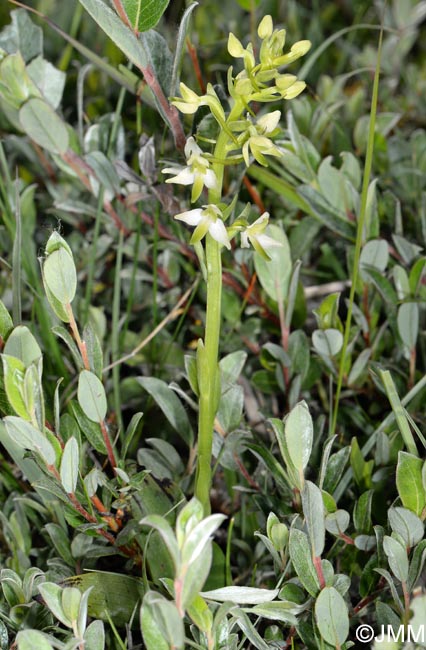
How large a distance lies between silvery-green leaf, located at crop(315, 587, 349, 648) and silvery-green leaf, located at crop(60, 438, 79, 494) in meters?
0.25

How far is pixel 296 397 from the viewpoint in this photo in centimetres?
96

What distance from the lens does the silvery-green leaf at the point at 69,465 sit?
2.34 feet

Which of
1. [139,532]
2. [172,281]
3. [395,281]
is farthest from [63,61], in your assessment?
[139,532]

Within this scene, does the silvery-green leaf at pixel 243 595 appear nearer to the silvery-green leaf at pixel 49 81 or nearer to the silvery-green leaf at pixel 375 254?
the silvery-green leaf at pixel 375 254

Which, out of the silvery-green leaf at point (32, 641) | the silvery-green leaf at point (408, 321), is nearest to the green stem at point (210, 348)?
the silvery-green leaf at point (32, 641)

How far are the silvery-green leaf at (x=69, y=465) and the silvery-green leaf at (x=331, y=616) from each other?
0.25 m

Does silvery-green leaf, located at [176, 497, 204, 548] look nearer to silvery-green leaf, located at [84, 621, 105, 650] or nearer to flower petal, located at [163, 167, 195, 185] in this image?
silvery-green leaf, located at [84, 621, 105, 650]

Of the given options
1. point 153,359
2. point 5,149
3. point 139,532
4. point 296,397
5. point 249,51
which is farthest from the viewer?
point 5,149

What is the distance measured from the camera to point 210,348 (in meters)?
0.72

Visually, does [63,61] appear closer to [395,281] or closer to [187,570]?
[395,281]

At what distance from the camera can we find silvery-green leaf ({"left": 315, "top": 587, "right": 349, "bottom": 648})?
0.69 m

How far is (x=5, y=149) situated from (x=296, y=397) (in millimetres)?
741

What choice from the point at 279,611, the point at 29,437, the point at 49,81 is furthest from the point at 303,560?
the point at 49,81

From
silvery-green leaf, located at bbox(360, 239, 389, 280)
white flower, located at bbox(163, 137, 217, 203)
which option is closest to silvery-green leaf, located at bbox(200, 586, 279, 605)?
white flower, located at bbox(163, 137, 217, 203)
